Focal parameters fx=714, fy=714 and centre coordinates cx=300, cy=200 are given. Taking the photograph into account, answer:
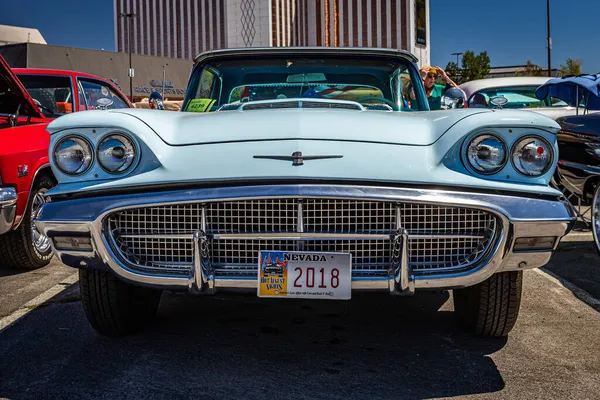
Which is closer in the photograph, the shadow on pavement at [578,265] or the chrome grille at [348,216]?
the chrome grille at [348,216]

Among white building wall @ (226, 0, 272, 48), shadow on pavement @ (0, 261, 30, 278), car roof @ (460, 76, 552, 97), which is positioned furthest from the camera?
white building wall @ (226, 0, 272, 48)

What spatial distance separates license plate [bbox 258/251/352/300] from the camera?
262cm

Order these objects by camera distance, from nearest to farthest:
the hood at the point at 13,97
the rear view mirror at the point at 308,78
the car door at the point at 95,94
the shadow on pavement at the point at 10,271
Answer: the rear view mirror at the point at 308,78
the shadow on pavement at the point at 10,271
the hood at the point at 13,97
the car door at the point at 95,94

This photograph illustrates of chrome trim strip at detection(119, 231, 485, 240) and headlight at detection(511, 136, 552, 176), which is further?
headlight at detection(511, 136, 552, 176)

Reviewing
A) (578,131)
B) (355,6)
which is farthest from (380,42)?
(578,131)

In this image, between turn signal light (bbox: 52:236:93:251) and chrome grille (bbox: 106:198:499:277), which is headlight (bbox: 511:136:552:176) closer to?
chrome grille (bbox: 106:198:499:277)

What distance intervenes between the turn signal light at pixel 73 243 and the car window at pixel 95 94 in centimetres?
391

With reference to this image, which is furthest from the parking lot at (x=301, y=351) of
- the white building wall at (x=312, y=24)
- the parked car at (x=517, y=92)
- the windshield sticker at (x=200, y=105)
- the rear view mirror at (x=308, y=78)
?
the white building wall at (x=312, y=24)

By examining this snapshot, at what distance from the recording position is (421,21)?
88125 millimetres

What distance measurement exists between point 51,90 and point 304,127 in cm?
436

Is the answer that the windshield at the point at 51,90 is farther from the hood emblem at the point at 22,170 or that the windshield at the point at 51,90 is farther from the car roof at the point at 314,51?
the car roof at the point at 314,51

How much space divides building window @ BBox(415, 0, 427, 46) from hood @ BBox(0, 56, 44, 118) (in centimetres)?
A: 8466

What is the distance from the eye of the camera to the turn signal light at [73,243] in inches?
108

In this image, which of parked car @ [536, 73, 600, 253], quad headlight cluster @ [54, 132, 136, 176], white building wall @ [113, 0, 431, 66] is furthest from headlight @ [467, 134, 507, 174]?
white building wall @ [113, 0, 431, 66]
